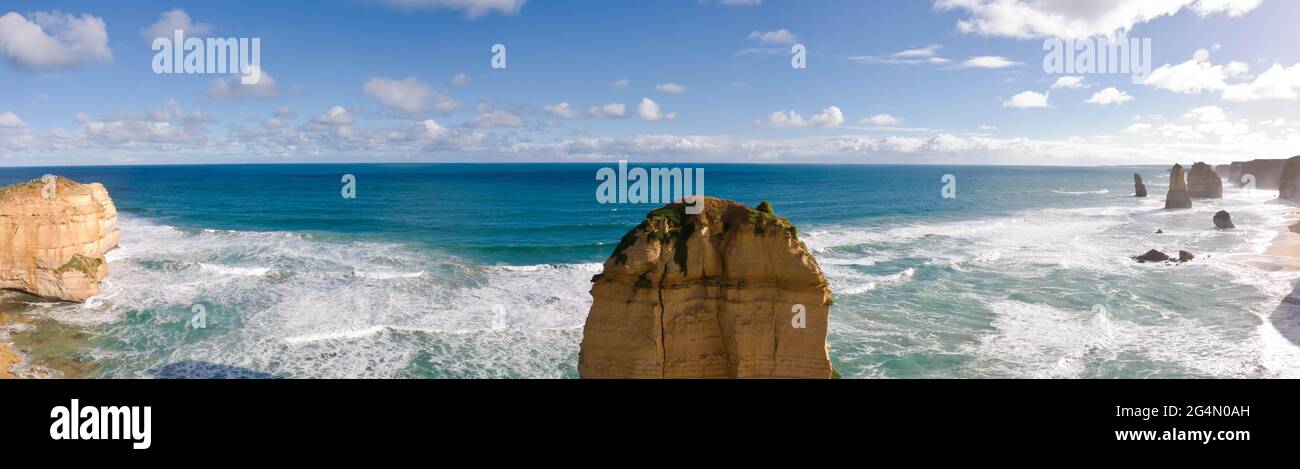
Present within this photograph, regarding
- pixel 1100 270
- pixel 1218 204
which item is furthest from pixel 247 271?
pixel 1218 204

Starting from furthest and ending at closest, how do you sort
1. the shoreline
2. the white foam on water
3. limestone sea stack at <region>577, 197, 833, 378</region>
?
the white foam on water < the shoreline < limestone sea stack at <region>577, 197, 833, 378</region>

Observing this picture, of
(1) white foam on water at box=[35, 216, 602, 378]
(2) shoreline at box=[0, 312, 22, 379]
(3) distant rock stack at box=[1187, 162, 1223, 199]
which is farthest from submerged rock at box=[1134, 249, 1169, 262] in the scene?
(3) distant rock stack at box=[1187, 162, 1223, 199]

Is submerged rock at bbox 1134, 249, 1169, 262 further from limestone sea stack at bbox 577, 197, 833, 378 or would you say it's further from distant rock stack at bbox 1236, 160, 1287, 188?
distant rock stack at bbox 1236, 160, 1287, 188

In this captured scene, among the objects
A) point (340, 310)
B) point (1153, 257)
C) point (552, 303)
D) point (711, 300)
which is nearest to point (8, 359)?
point (340, 310)

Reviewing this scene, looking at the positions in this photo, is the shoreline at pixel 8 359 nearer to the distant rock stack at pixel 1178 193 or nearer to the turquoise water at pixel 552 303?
the turquoise water at pixel 552 303

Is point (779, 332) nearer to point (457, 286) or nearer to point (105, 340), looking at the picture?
point (457, 286)
